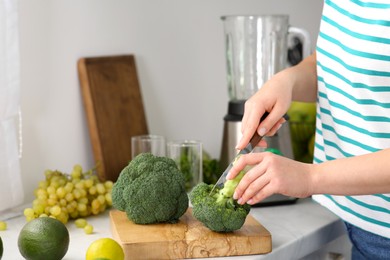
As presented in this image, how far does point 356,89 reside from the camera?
139 cm

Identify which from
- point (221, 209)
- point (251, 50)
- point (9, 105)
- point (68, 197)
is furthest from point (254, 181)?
point (251, 50)

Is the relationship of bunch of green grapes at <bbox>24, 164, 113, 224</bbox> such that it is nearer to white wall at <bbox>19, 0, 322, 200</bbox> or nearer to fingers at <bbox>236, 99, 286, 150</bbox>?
white wall at <bbox>19, 0, 322, 200</bbox>

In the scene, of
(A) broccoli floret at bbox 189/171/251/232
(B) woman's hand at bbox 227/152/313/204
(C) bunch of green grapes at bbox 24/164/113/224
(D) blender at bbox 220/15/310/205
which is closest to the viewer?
(B) woman's hand at bbox 227/152/313/204

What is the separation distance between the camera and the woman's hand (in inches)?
46.7

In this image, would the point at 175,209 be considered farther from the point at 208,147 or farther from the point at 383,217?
the point at 208,147

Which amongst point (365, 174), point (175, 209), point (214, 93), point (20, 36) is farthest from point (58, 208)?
point (214, 93)

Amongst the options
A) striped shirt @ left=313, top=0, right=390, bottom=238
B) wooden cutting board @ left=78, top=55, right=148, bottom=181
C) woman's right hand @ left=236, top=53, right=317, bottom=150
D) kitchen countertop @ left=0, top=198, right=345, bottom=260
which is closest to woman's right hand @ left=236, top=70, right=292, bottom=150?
woman's right hand @ left=236, top=53, right=317, bottom=150

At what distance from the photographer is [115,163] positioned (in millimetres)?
1794

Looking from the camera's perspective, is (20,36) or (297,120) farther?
(297,120)

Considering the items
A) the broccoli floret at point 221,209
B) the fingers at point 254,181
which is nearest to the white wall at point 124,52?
the broccoli floret at point 221,209

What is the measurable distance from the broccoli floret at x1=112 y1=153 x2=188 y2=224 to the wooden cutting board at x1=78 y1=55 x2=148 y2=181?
1.14 ft

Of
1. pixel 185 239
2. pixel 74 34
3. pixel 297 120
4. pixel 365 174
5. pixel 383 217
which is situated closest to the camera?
pixel 365 174

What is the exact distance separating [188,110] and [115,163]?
350 millimetres

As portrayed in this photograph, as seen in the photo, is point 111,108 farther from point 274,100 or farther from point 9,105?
point 274,100
